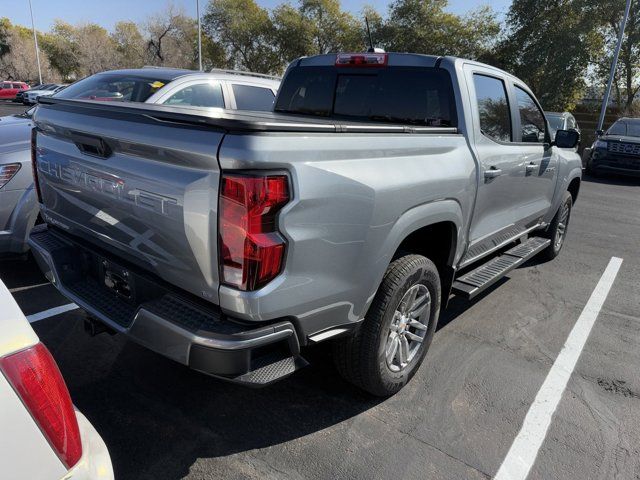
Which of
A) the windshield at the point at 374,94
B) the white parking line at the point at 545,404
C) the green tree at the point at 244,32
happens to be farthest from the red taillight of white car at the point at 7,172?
the green tree at the point at 244,32

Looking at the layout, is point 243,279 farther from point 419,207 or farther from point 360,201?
point 419,207

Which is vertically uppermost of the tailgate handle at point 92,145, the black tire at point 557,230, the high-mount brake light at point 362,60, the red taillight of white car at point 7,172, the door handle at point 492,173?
the high-mount brake light at point 362,60

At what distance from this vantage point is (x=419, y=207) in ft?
8.68

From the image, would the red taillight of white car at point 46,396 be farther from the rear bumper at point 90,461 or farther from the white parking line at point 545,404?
the white parking line at point 545,404

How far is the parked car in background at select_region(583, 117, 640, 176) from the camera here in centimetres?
1273

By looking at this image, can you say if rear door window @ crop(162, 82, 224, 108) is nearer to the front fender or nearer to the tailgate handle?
the tailgate handle

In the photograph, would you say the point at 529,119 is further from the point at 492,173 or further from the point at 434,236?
the point at 434,236

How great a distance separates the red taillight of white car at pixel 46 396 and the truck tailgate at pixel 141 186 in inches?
29.3

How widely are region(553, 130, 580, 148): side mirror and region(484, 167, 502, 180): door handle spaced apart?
1.48 metres

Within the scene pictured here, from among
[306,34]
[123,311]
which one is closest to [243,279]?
[123,311]

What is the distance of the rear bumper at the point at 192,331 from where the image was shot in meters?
1.95

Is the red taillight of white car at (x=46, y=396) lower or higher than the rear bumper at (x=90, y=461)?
higher

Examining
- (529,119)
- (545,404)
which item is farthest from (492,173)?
(545,404)

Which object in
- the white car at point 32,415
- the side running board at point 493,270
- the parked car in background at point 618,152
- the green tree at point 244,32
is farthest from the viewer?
the green tree at point 244,32
